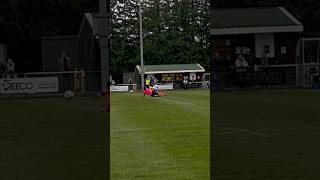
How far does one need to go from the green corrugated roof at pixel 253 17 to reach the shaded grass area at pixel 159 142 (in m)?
7.43

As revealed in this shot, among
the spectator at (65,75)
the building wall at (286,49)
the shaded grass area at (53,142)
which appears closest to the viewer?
the shaded grass area at (53,142)

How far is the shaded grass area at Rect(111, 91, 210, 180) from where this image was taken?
6500 millimetres

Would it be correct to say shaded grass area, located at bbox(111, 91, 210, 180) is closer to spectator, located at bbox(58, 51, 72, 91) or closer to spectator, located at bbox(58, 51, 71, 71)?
spectator, located at bbox(58, 51, 71, 71)

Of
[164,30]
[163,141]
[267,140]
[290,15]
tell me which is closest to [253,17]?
[290,15]

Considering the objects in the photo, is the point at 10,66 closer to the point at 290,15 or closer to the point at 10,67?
the point at 10,67

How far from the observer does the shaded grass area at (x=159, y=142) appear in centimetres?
650

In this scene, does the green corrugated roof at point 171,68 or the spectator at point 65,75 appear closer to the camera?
the green corrugated roof at point 171,68

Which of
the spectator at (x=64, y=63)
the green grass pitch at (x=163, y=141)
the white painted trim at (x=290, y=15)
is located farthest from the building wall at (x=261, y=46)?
the green grass pitch at (x=163, y=141)

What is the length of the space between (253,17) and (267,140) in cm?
1387

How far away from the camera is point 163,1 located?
18.6 ft

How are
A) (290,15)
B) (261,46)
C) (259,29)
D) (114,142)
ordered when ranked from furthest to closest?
(261,46) < (290,15) < (259,29) < (114,142)

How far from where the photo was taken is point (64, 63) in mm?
19922

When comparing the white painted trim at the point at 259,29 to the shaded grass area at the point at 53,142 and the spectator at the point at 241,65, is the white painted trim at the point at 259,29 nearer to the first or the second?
the spectator at the point at 241,65

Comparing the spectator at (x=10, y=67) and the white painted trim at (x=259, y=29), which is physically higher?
the white painted trim at (x=259, y=29)
